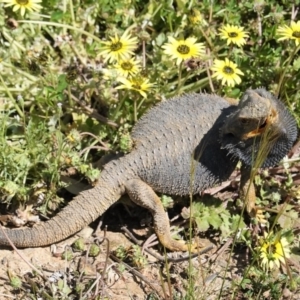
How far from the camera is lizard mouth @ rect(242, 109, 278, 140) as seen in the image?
3.86 metres

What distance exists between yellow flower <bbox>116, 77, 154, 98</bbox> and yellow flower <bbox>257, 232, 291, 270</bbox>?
1289 millimetres

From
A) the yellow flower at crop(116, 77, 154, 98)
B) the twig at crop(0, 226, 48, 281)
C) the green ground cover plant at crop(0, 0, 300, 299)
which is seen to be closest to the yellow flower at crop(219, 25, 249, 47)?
the green ground cover plant at crop(0, 0, 300, 299)

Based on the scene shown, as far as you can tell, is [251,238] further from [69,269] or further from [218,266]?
[69,269]

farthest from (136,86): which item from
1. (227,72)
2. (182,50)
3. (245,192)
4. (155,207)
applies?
(245,192)

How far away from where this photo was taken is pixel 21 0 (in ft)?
14.5

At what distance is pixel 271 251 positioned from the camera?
4012 mm

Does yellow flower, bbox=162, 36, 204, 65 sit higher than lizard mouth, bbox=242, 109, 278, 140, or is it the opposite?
yellow flower, bbox=162, 36, 204, 65

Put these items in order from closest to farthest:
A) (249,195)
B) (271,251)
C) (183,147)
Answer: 1. (271,251)
2. (183,147)
3. (249,195)

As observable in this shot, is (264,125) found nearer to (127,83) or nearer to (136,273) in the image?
(127,83)

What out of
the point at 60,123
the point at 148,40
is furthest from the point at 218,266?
the point at 148,40

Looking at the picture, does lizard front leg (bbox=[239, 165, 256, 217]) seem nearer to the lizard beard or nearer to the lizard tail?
the lizard beard

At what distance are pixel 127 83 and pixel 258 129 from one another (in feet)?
3.31

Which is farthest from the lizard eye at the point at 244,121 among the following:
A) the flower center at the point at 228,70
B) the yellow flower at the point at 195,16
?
the yellow flower at the point at 195,16

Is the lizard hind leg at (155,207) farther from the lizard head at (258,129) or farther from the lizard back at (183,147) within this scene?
the lizard head at (258,129)
